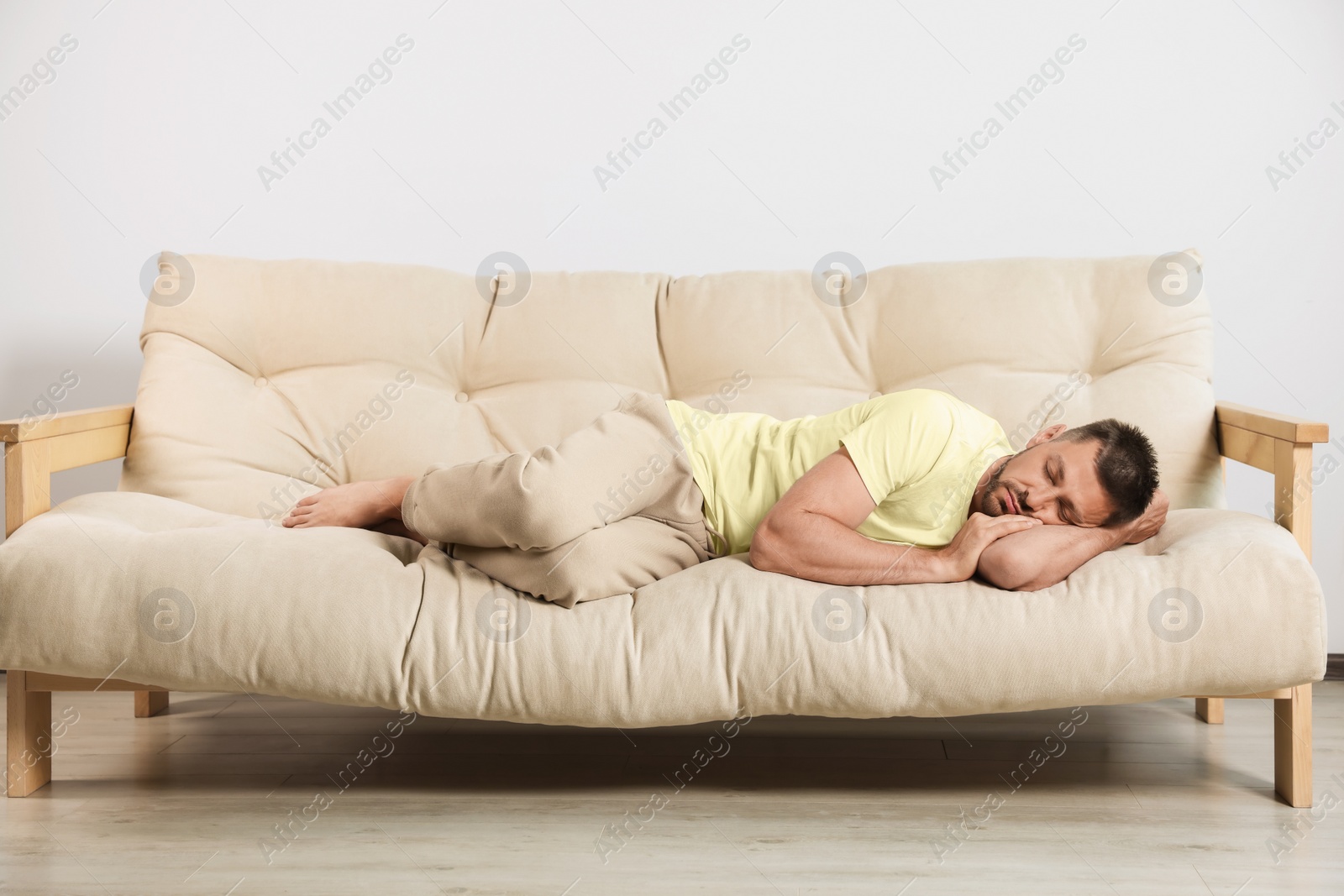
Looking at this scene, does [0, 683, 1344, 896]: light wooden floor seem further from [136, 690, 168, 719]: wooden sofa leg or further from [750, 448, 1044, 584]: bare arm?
[750, 448, 1044, 584]: bare arm

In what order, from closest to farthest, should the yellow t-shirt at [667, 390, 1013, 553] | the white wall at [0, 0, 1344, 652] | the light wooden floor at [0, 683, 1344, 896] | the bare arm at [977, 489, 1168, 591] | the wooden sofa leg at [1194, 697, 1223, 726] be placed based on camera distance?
the light wooden floor at [0, 683, 1344, 896]
the bare arm at [977, 489, 1168, 591]
the yellow t-shirt at [667, 390, 1013, 553]
the wooden sofa leg at [1194, 697, 1223, 726]
the white wall at [0, 0, 1344, 652]

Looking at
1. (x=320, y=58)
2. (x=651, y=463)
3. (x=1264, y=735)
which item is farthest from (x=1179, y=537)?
(x=320, y=58)

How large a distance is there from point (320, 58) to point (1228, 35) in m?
2.28

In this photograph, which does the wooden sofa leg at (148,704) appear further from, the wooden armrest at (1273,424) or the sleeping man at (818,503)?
the wooden armrest at (1273,424)

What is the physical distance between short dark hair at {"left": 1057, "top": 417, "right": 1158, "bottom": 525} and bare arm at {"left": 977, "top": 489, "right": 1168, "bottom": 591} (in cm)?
4

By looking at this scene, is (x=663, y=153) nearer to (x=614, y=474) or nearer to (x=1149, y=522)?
(x=614, y=474)

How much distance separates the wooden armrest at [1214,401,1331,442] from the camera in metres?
1.60

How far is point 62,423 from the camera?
176 cm

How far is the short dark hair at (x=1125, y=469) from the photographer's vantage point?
1532mm

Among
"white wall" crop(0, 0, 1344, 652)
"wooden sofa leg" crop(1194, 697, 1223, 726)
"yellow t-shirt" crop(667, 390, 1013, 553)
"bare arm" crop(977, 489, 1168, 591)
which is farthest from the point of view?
"white wall" crop(0, 0, 1344, 652)

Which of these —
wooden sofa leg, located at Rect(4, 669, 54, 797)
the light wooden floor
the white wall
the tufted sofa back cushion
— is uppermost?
the white wall

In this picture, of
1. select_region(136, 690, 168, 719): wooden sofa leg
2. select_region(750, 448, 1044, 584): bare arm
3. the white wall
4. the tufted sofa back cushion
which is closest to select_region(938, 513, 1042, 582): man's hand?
select_region(750, 448, 1044, 584): bare arm

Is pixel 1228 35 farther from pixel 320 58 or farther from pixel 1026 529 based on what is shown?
pixel 320 58

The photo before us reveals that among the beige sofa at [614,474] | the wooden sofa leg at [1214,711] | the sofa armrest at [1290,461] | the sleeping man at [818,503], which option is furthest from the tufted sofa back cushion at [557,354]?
the wooden sofa leg at [1214,711]
